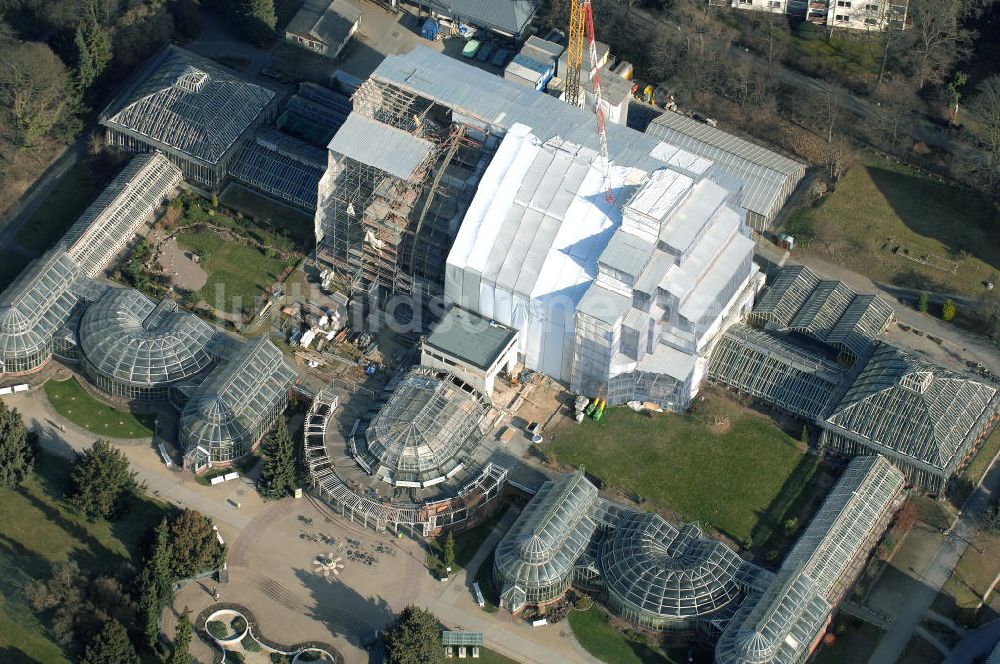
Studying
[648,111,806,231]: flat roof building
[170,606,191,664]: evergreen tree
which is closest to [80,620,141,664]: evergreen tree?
[170,606,191,664]: evergreen tree

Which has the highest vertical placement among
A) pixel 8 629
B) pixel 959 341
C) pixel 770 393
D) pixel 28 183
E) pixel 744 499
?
pixel 959 341

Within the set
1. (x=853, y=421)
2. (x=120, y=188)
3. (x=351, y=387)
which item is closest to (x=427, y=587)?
(x=351, y=387)

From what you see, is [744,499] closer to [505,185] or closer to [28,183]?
[505,185]

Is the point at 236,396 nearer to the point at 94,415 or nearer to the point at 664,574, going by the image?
the point at 94,415

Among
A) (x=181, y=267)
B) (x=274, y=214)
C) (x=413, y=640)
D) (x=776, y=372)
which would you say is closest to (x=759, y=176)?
(x=776, y=372)

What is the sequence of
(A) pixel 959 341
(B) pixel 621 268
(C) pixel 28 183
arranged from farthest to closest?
(C) pixel 28 183 → (A) pixel 959 341 → (B) pixel 621 268

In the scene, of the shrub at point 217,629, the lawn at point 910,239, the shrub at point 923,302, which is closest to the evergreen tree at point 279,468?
the shrub at point 217,629

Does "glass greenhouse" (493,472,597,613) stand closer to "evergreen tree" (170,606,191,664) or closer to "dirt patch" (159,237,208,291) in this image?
"evergreen tree" (170,606,191,664)

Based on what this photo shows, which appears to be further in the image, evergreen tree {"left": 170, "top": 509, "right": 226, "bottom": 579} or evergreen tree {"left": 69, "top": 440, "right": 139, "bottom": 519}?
evergreen tree {"left": 69, "top": 440, "right": 139, "bottom": 519}
